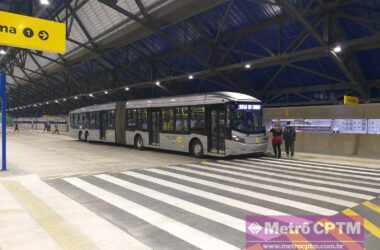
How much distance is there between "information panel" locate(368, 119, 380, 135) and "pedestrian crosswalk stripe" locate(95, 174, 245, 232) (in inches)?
498

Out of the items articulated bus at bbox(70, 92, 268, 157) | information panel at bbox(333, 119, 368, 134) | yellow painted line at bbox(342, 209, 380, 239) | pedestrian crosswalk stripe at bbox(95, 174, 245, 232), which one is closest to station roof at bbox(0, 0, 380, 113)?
information panel at bbox(333, 119, 368, 134)

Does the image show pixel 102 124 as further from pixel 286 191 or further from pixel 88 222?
pixel 88 222

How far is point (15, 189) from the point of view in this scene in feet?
29.1

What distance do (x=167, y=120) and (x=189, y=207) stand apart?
12141 mm

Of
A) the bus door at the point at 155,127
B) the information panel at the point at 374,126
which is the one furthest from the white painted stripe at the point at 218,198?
the information panel at the point at 374,126

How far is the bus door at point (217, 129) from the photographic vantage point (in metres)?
15.7

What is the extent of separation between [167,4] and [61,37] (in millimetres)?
6951

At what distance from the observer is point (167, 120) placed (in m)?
19.2

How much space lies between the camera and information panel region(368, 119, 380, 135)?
642 inches

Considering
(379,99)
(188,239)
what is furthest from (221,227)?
(379,99)

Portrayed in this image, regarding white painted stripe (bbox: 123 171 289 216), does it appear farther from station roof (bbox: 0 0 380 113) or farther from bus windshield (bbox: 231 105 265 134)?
station roof (bbox: 0 0 380 113)

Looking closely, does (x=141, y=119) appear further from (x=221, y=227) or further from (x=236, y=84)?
(x=221, y=227)

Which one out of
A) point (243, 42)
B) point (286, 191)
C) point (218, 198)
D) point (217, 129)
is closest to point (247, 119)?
point (217, 129)

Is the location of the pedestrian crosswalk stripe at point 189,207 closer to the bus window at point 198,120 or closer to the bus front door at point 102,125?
the bus window at point 198,120
